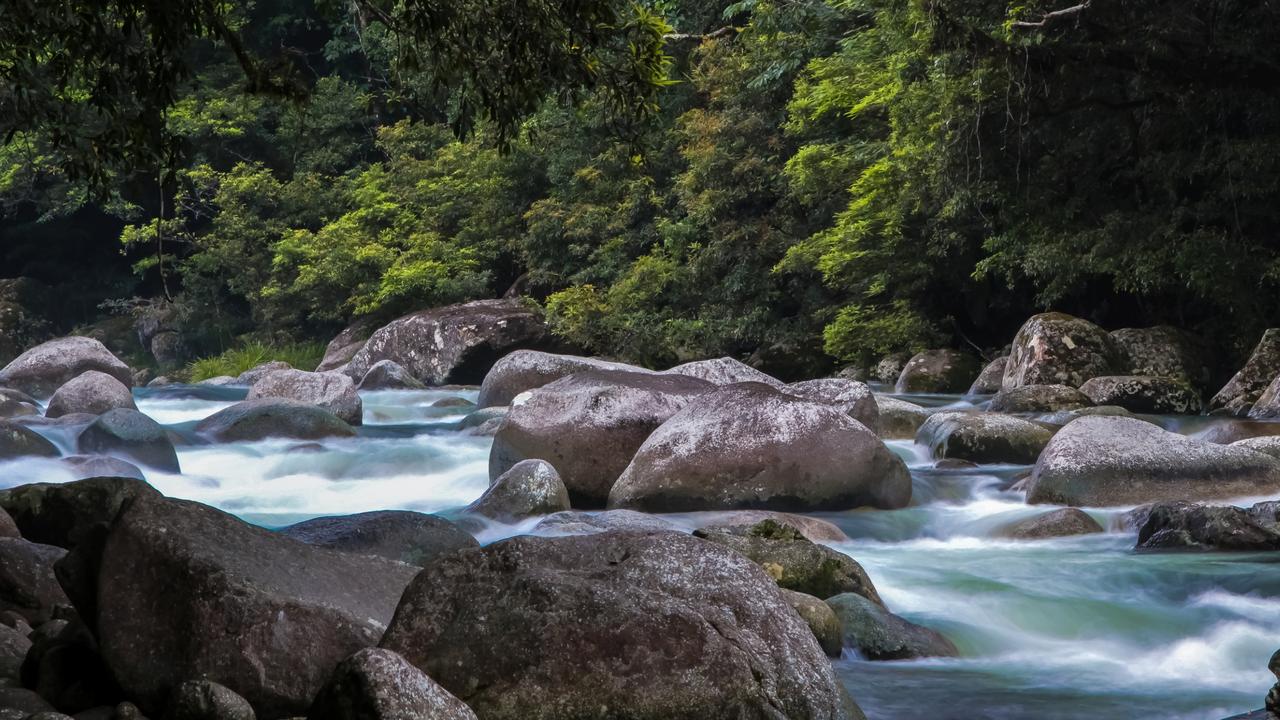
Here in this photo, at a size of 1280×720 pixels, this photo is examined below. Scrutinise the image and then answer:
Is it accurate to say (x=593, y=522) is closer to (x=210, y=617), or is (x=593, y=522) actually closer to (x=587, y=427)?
(x=587, y=427)

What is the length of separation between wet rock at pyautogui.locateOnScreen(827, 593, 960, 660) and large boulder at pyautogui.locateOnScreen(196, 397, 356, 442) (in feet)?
28.6

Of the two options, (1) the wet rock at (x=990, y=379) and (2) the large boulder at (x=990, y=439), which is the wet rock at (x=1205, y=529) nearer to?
(2) the large boulder at (x=990, y=439)

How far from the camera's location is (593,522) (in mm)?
8508

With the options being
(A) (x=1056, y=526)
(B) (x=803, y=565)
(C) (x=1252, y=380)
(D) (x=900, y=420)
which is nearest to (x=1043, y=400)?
(D) (x=900, y=420)

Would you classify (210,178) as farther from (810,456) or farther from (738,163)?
(810,456)

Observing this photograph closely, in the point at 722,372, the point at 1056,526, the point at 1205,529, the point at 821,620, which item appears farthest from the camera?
the point at 722,372

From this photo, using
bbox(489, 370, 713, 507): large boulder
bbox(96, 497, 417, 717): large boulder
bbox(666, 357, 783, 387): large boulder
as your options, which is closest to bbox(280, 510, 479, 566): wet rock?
bbox(96, 497, 417, 717): large boulder

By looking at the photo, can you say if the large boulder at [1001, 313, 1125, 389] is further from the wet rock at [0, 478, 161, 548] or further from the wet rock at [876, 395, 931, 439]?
the wet rock at [0, 478, 161, 548]

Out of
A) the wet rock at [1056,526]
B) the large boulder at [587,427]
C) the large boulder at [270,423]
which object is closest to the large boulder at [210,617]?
the large boulder at [587,427]

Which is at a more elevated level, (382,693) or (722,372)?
(382,693)

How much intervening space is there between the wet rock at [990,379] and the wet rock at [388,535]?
12119 millimetres

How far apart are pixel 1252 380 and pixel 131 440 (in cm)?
1264

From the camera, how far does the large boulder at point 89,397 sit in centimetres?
1608

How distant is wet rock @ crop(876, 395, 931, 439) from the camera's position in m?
13.4
